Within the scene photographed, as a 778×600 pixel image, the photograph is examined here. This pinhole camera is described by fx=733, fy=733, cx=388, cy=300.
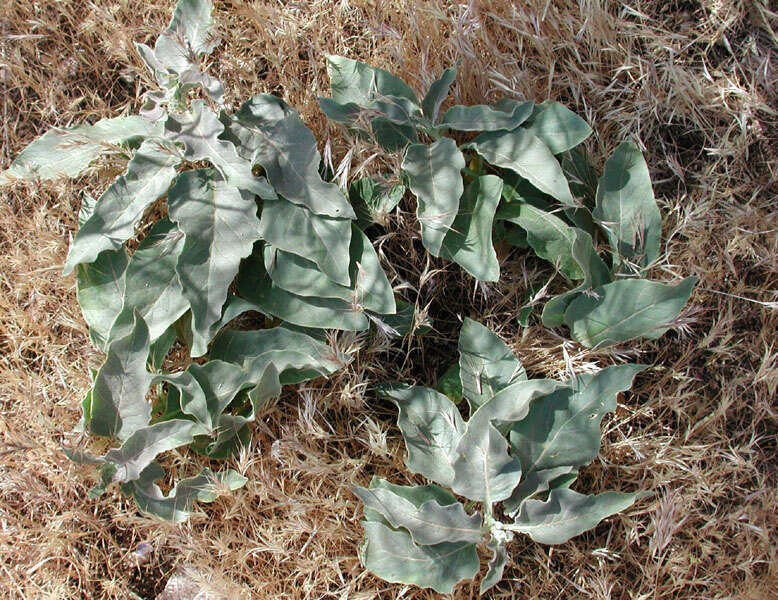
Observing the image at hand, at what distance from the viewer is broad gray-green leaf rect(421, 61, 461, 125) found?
1896 mm

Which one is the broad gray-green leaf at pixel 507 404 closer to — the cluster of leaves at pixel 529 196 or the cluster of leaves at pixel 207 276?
the cluster of leaves at pixel 529 196

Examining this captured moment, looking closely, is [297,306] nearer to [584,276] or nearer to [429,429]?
[429,429]

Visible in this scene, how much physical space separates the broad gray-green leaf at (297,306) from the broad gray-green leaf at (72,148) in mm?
478

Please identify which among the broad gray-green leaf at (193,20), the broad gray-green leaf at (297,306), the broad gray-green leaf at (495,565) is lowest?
the broad gray-green leaf at (495,565)

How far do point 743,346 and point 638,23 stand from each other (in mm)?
990

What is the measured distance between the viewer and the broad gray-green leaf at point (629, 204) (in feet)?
6.45

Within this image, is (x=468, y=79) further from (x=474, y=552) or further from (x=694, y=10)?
(x=474, y=552)

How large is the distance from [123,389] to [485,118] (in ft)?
3.79

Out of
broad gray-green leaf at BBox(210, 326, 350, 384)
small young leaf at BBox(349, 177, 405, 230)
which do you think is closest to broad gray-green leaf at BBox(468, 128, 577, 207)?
small young leaf at BBox(349, 177, 405, 230)

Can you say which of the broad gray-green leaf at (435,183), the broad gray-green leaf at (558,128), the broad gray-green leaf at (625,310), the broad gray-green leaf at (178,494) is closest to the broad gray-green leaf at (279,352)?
the broad gray-green leaf at (178,494)

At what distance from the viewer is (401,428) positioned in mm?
1873

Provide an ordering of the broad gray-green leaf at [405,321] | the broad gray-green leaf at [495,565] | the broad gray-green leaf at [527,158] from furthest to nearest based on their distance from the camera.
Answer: the broad gray-green leaf at [405,321]
the broad gray-green leaf at [527,158]
the broad gray-green leaf at [495,565]

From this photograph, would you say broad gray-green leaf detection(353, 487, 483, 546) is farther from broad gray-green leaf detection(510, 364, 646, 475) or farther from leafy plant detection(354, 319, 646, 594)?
broad gray-green leaf detection(510, 364, 646, 475)

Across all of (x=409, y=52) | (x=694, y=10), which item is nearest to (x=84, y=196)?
(x=409, y=52)
